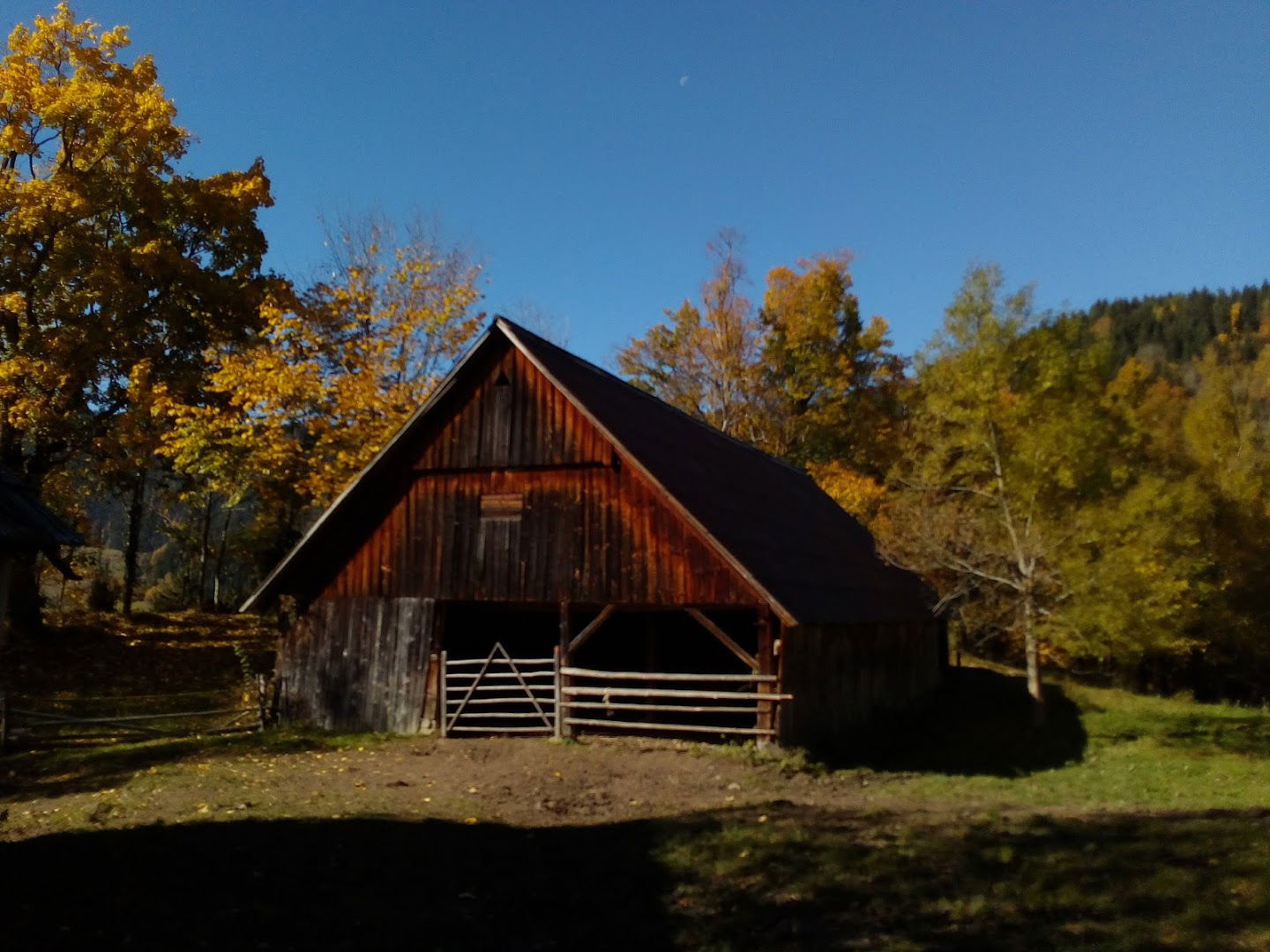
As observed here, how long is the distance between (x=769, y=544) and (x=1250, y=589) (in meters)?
21.0

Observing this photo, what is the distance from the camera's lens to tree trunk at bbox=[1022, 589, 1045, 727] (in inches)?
756

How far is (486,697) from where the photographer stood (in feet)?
59.0

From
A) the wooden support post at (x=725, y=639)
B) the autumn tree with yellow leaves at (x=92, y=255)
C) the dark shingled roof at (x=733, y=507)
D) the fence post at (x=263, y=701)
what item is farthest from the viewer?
the autumn tree with yellow leaves at (x=92, y=255)

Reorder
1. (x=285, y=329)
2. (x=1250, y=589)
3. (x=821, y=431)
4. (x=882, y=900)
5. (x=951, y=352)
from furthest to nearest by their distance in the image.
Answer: (x=821, y=431) → (x=1250, y=589) → (x=285, y=329) → (x=951, y=352) → (x=882, y=900)

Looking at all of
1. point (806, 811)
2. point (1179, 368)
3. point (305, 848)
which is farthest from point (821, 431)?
point (1179, 368)

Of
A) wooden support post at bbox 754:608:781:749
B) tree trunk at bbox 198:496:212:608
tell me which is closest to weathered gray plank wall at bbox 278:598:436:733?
wooden support post at bbox 754:608:781:749

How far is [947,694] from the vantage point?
24969 millimetres

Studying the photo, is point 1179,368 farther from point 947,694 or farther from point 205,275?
point 205,275

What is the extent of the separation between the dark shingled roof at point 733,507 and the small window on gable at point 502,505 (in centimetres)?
192

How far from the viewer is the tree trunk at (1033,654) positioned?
19.2 metres

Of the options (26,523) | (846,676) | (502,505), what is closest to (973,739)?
(846,676)

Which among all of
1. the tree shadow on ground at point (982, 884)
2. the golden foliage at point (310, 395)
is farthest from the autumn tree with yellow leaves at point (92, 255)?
the tree shadow on ground at point (982, 884)

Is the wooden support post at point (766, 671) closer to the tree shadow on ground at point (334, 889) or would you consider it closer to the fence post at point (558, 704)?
the fence post at point (558, 704)

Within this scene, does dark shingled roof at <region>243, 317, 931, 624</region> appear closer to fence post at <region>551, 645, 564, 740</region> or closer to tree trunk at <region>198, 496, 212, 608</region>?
fence post at <region>551, 645, 564, 740</region>
